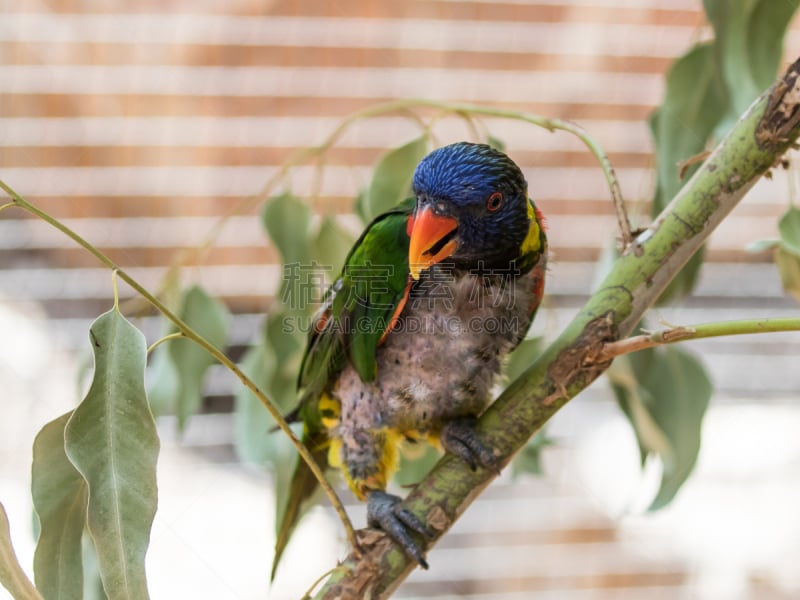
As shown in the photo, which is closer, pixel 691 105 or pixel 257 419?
pixel 691 105

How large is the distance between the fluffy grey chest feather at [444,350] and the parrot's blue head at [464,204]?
0.23 ft

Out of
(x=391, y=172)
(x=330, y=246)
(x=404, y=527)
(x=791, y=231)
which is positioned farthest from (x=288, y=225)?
(x=791, y=231)

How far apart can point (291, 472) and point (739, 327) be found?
0.73m

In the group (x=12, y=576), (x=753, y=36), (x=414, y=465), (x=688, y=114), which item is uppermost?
(x=753, y=36)

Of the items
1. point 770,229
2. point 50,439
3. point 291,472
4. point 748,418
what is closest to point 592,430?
point 748,418

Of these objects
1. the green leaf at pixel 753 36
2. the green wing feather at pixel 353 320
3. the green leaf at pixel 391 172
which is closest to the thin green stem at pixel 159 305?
the green wing feather at pixel 353 320

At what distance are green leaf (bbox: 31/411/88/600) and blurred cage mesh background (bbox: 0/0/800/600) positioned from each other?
1.29m

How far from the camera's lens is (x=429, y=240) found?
0.82m

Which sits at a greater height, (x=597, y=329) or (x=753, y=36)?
(x=753, y=36)

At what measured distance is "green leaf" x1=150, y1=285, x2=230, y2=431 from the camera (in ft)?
3.89

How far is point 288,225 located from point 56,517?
23.9 inches

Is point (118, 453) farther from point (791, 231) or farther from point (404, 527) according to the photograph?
point (791, 231)

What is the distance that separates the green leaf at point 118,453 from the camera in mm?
570

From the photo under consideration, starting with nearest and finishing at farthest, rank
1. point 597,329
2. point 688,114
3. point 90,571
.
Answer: point 597,329, point 90,571, point 688,114
